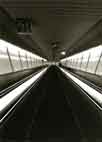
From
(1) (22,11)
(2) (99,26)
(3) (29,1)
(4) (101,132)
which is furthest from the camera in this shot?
(2) (99,26)

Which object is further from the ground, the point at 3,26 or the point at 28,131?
the point at 3,26

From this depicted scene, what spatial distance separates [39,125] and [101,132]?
1712 millimetres

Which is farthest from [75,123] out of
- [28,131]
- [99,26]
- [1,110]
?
[99,26]

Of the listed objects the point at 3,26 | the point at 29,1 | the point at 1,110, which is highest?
the point at 29,1

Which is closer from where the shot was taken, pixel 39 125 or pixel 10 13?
pixel 39 125

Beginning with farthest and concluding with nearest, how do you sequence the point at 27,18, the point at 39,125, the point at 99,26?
the point at 99,26 → the point at 27,18 → the point at 39,125

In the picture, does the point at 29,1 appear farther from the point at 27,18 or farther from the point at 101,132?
the point at 101,132

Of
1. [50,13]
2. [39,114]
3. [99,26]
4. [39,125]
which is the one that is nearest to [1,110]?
[39,114]

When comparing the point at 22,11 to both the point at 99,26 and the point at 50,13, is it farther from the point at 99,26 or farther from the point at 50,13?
the point at 99,26

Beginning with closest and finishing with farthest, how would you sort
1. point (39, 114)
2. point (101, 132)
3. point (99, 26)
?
point (101, 132) → point (39, 114) → point (99, 26)

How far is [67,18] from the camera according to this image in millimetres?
14039

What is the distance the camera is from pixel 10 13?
12.6 metres

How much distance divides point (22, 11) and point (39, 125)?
6.19 m

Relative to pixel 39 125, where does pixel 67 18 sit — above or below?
above
